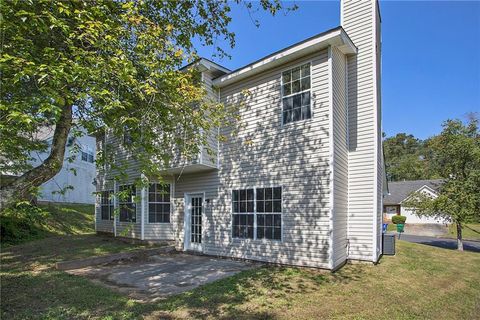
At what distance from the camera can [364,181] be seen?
384 inches

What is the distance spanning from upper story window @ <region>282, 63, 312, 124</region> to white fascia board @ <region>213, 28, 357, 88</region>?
0.44 meters

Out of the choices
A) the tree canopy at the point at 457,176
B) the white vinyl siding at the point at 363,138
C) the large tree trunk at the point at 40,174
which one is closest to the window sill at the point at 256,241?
the white vinyl siding at the point at 363,138

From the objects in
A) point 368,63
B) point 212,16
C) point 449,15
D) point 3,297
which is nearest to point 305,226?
point 368,63

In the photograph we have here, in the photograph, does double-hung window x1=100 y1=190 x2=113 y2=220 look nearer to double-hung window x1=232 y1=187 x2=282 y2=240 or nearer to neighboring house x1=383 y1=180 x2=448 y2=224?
double-hung window x1=232 y1=187 x2=282 y2=240

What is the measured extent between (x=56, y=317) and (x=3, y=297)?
1863 mm

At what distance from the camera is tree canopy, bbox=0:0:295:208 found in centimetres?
436

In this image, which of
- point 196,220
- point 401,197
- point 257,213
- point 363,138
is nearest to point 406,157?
point 401,197

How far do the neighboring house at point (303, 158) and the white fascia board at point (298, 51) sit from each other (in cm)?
3

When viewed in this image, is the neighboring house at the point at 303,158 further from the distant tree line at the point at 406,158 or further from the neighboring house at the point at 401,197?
the distant tree line at the point at 406,158

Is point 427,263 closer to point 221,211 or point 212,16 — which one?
point 221,211

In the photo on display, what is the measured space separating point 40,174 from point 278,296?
203 inches

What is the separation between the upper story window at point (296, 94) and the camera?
9219 millimetres

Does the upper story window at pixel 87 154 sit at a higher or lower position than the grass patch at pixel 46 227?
higher

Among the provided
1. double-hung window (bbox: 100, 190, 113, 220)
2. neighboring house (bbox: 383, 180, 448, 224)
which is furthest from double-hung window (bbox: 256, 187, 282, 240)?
neighboring house (bbox: 383, 180, 448, 224)
